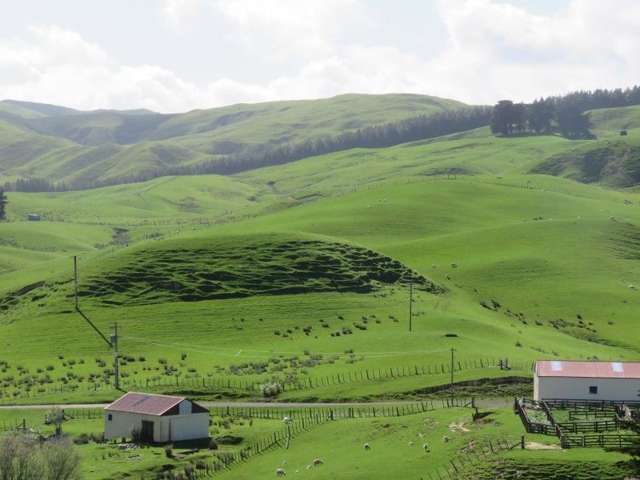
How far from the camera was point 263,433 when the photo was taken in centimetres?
7381

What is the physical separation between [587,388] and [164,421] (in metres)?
30.1

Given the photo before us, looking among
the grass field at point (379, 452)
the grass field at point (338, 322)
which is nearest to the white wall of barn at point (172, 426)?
the grass field at point (379, 452)

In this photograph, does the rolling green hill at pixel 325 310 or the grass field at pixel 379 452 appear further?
the rolling green hill at pixel 325 310

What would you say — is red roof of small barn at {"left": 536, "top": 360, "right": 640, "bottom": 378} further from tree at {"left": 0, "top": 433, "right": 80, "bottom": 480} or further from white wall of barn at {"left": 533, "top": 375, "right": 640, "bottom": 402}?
tree at {"left": 0, "top": 433, "right": 80, "bottom": 480}

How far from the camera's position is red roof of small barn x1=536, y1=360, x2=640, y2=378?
238 feet

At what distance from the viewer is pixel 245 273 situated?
13562 centimetres

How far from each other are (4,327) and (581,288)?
7761 centimetres

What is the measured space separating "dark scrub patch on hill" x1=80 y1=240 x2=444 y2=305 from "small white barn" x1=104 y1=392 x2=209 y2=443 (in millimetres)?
51017

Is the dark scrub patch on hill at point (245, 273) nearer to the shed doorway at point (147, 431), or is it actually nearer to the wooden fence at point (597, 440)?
the shed doorway at point (147, 431)

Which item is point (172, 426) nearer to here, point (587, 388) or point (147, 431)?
point (147, 431)

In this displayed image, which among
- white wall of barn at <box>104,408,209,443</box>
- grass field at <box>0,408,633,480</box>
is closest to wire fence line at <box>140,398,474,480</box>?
grass field at <box>0,408,633,480</box>

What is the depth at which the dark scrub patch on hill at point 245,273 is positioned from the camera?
129m

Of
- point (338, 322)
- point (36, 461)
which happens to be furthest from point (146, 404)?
point (338, 322)

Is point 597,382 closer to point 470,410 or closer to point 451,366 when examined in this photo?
point 470,410
